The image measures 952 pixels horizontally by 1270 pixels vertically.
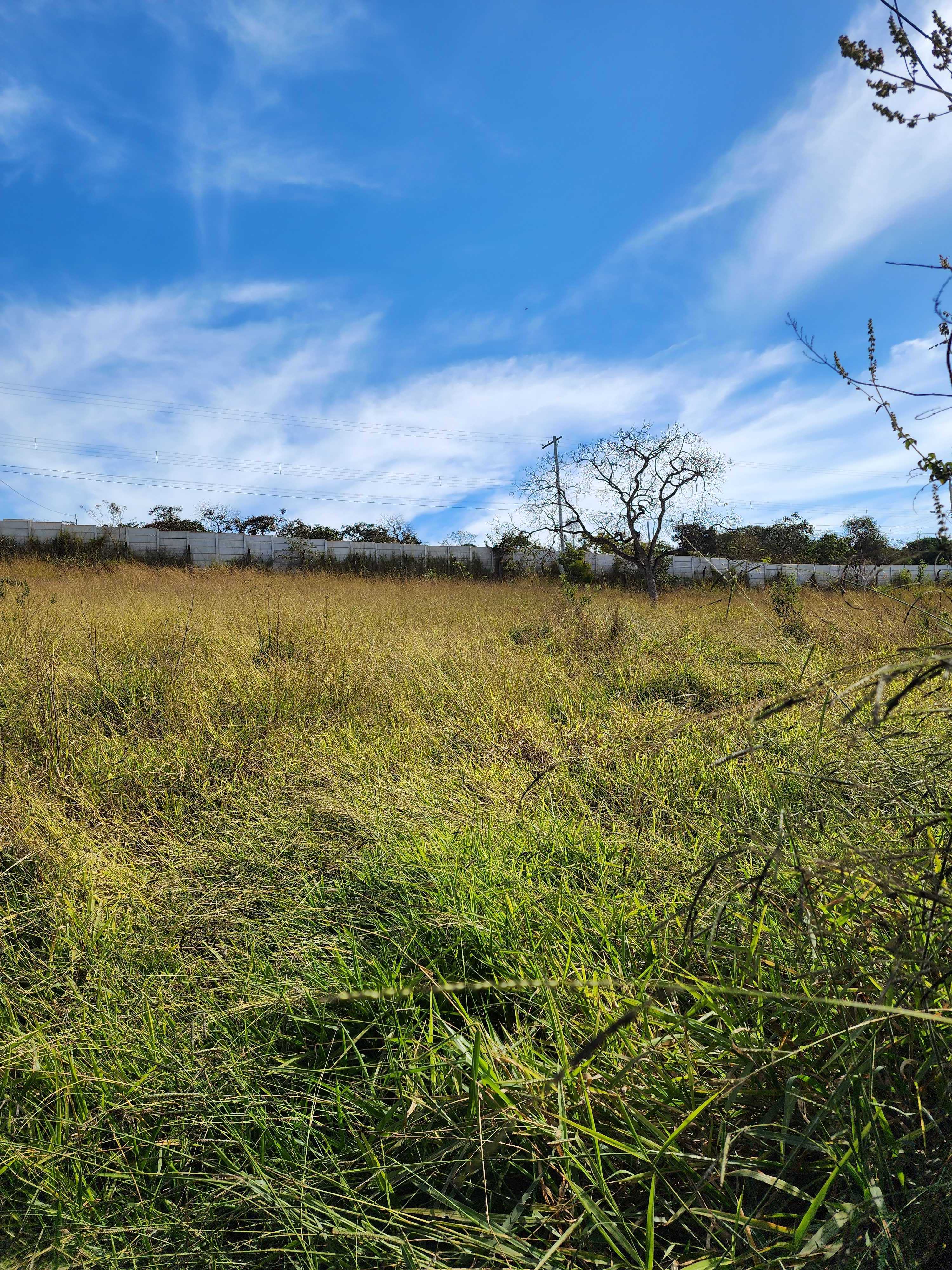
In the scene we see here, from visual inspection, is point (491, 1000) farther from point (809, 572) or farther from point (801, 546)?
point (801, 546)

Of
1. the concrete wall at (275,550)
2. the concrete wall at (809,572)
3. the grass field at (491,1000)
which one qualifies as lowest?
the grass field at (491,1000)

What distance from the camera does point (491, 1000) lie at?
1.39m

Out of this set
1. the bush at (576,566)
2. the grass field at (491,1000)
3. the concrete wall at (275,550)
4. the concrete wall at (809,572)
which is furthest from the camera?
the concrete wall at (275,550)

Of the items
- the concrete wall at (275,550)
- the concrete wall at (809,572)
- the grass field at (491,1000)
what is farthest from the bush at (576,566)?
the grass field at (491,1000)

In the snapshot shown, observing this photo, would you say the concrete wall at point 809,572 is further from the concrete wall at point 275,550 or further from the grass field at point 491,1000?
the grass field at point 491,1000

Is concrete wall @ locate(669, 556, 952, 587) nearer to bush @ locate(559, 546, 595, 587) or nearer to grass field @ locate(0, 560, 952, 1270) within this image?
grass field @ locate(0, 560, 952, 1270)

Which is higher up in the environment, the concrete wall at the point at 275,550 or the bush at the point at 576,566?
the concrete wall at the point at 275,550

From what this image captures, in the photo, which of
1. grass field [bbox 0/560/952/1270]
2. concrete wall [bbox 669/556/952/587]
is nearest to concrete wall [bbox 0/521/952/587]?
concrete wall [bbox 669/556/952/587]

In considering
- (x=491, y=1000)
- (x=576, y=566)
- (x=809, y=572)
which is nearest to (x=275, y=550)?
(x=576, y=566)

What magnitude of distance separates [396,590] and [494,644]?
4.51 meters

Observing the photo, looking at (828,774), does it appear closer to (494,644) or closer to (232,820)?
(232,820)

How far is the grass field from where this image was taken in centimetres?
88

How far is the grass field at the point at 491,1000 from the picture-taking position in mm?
884

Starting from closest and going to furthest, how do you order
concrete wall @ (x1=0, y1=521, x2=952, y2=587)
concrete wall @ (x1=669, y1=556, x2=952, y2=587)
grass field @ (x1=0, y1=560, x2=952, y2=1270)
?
grass field @ (x1=0, y1=560, x2=952, y2=1270), concrete wall @ (x1=669, y1=556, x2=952, y2=587), concrete wall @ (x1=0, y1=521, x2=952, y2=587)
